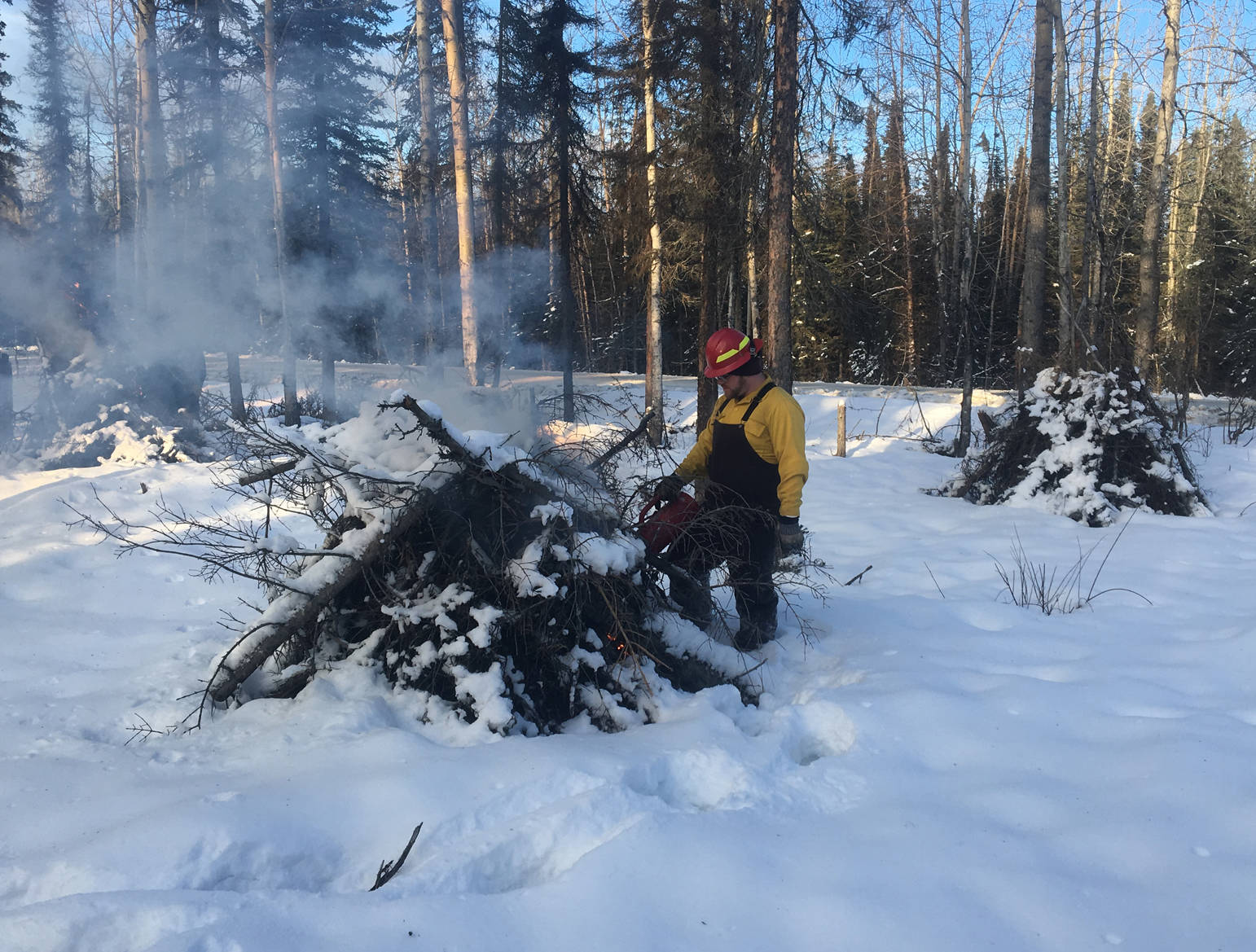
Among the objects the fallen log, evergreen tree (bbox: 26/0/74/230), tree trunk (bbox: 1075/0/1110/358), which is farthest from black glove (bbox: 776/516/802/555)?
evergreen tree (bbox: 26/0/74/230)

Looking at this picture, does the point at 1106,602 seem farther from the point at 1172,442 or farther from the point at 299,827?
the point at 299,827

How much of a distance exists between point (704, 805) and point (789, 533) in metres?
1.66

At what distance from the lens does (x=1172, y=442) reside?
24.9ft

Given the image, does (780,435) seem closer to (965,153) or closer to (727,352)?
(727,352)

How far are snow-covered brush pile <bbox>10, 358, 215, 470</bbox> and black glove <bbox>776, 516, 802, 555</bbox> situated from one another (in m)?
9.17

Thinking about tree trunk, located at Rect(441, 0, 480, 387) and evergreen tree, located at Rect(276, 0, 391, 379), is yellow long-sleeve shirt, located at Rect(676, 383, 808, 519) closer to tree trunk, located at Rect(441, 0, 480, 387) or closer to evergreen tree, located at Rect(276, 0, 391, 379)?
tree trunk, located at Rect(441, 0, 480, 387)

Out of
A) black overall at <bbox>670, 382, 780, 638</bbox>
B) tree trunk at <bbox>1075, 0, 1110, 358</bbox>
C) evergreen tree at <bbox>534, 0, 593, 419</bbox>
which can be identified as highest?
evergreen tree at <bbox>534, 0, 593, 419</bbox>

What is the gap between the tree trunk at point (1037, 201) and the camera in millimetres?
10844

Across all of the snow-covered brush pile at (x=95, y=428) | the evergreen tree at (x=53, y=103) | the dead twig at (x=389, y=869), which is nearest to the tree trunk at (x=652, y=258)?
the snow-covered brush pile at (x=95, y=428)

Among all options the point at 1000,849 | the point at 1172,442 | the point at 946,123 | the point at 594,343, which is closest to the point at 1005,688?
the point at 1000,849

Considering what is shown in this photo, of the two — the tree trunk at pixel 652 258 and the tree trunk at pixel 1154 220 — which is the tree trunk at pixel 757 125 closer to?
the tree trunk at pixel 652 258

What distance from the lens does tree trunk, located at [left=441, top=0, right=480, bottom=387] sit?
11.8m

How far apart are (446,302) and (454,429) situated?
17174 millimetres

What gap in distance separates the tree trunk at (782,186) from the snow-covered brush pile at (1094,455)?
265 centimetres
